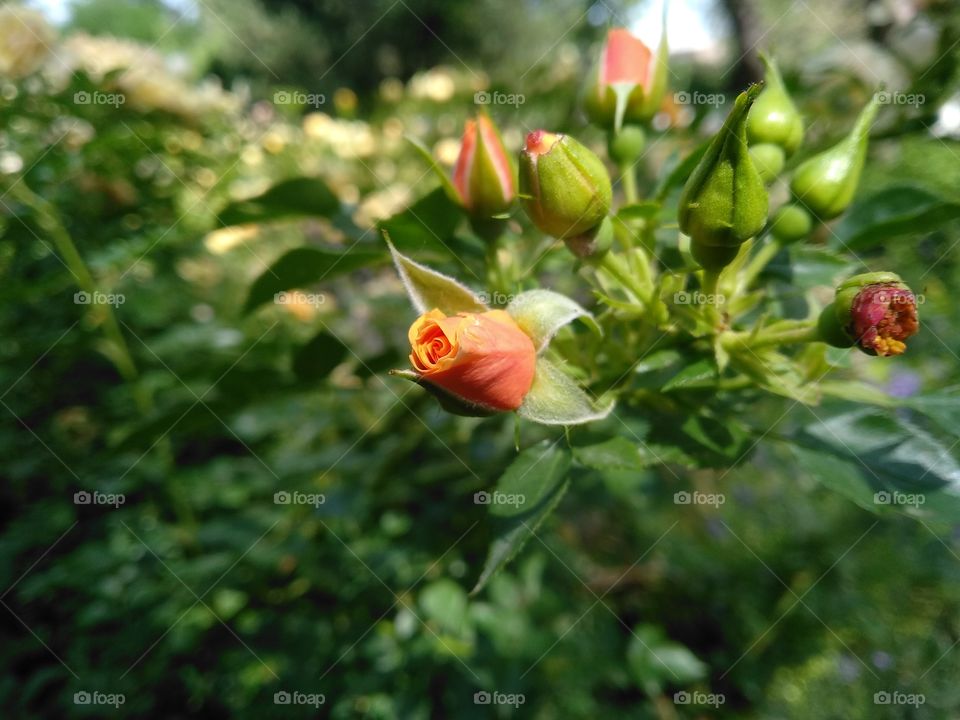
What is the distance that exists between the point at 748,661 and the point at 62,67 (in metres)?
2.52

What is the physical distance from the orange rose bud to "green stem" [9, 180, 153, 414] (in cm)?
106

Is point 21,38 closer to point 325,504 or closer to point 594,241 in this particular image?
point 325,504

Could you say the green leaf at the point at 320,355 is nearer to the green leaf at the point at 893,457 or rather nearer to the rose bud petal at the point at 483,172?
the rose bud petal at the point at 483,172

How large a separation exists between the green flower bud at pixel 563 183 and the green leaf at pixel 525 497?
234 millimetres

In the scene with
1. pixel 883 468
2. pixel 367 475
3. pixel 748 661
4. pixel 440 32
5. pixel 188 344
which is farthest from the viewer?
pixel 440 32

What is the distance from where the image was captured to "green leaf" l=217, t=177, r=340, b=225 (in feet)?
2.89

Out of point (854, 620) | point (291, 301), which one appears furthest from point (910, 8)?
point (291, 301)

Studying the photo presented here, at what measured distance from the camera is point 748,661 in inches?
72.5

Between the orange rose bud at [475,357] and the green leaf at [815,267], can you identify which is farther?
the green leaf at [815,267]

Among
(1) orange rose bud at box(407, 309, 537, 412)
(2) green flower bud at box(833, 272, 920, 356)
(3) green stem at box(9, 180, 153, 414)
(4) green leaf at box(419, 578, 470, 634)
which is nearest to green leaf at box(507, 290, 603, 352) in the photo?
(1) orange rose bud at box(407, 309, 537, 412)

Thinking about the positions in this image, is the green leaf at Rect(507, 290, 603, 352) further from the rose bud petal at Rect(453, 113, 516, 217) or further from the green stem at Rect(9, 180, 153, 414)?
the green stem at Rect(9, 180, 153, 414)

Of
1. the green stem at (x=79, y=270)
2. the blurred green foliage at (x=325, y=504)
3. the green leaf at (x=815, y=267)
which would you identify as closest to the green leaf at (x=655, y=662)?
the blurred green foliage at (x=325, y=504)

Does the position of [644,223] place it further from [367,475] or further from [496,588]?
[496,588]

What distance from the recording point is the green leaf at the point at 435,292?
624 mm
